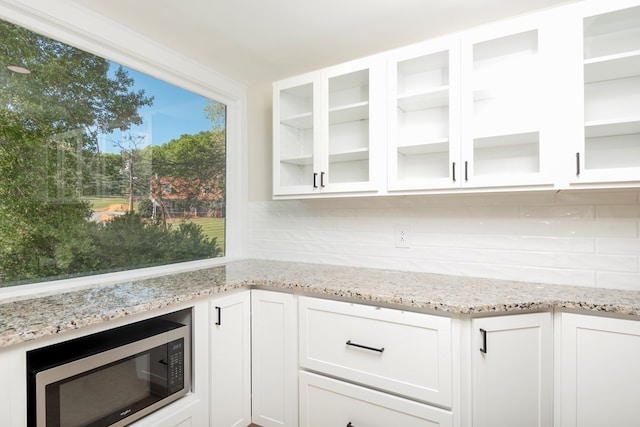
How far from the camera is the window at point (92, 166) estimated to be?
1475 millimetres

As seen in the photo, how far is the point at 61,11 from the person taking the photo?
1542 millimetres

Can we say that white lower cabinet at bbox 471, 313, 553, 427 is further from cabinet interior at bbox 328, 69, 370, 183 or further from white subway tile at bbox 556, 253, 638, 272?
cabinet interior at bbox 328, 69, 370, 183

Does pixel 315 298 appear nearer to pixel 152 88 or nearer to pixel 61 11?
pixel 152 88

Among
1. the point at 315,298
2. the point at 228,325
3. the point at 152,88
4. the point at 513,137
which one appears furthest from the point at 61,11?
the point at 513,137

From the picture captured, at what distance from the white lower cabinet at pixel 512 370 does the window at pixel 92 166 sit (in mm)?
1805

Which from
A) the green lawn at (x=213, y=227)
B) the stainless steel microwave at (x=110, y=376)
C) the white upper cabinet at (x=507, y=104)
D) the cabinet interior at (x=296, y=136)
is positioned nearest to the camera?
the stainless steel microwave at (x=110, y=376)

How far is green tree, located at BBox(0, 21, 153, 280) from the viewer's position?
145 centimetres

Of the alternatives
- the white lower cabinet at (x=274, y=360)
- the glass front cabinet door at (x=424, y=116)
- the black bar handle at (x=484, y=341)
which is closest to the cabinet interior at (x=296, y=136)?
the glass front cabinet door at (x=424, y=116)

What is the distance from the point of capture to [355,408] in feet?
5.03

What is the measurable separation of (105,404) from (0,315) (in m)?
0.47

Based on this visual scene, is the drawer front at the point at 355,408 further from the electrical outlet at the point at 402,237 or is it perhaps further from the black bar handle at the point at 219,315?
the electrical outlet at the point at 402,237

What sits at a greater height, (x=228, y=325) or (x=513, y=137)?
(x=513, y=137)

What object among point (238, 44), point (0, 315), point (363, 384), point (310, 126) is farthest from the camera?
point (310, 126)

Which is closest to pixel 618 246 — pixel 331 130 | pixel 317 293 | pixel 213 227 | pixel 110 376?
pixel 317 293
